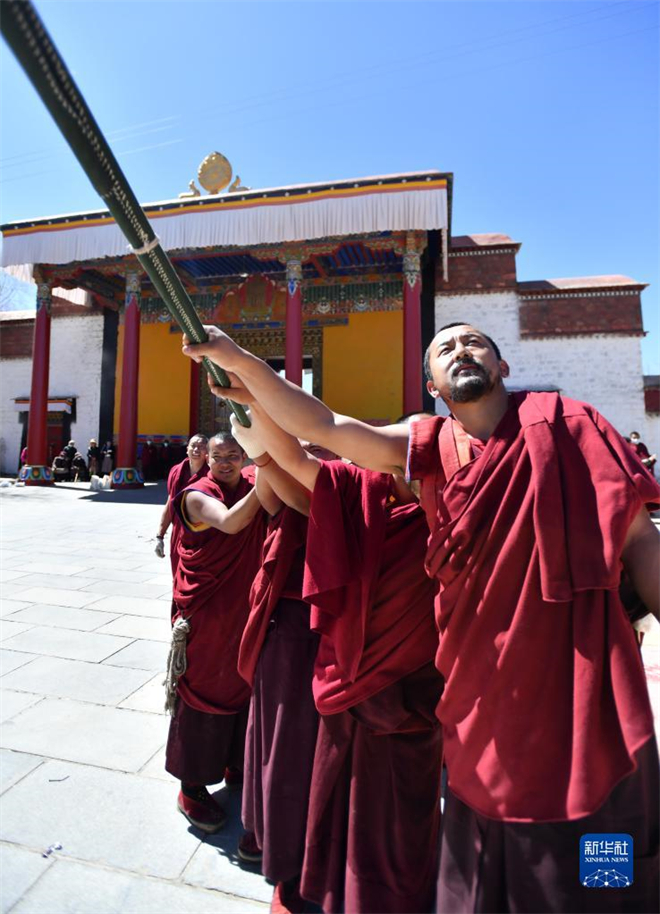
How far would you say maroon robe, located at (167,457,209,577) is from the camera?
7.09 ft

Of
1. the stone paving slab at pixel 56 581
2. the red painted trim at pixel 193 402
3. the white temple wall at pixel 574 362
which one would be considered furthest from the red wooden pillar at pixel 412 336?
the stone paving slab at pixel 56 581

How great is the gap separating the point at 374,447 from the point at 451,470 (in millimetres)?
198

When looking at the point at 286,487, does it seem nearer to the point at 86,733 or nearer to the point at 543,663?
the point at 543,663

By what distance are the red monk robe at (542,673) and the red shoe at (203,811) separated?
101 cm

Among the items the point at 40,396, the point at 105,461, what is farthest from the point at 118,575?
the point at 105,461

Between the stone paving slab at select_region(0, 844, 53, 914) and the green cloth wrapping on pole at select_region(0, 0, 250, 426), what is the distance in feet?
5.26

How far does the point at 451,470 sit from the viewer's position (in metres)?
1.18

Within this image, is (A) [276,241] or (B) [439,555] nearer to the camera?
(B) [439,555]

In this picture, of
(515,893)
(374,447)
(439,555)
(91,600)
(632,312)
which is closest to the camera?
(515,893)

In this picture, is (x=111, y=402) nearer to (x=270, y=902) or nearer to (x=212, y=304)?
(x=212, y=304)

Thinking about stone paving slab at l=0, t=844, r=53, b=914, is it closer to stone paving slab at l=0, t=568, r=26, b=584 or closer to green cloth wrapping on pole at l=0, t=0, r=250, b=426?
green cloth wrapping on pole at l=0, t=0, r=250, b=426

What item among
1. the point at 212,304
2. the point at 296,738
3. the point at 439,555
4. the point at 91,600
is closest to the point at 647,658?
the point at 296,738

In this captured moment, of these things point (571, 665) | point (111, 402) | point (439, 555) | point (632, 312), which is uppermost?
point (632, 312)

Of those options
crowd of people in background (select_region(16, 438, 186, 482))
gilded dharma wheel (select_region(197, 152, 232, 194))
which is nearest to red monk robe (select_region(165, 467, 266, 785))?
gilded dharma wheel (select_region(197, 152, 232, 194))
